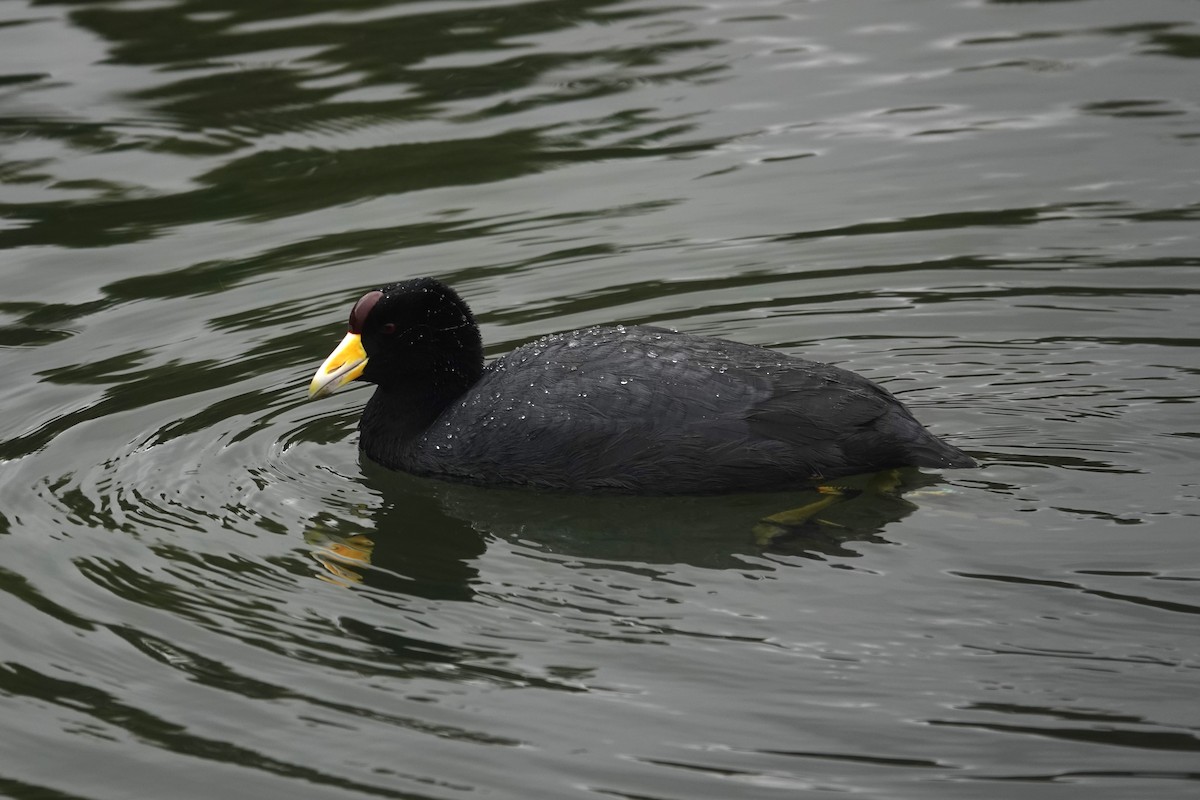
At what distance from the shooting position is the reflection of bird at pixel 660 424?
611 cm

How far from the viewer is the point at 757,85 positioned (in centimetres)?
1144

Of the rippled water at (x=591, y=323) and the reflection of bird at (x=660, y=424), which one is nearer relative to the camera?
the rippled water at (x=591, y=323)

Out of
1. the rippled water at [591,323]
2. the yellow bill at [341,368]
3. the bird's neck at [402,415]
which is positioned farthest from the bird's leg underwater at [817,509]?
the yellow bill at [341,368]

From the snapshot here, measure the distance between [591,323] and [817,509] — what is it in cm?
235

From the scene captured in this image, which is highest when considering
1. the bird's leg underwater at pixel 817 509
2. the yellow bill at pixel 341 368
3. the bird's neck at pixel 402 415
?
the yellow bill at pixel 341 368

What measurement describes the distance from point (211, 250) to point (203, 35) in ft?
11.9

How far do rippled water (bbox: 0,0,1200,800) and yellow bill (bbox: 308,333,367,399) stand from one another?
0.35 metres

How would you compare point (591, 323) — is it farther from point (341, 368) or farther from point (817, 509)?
point (817, 509)

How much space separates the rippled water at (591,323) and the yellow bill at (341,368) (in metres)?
0.35

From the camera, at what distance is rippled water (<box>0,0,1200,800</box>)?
464 cm

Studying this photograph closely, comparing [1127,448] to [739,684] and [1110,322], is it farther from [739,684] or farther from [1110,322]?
[739,684]

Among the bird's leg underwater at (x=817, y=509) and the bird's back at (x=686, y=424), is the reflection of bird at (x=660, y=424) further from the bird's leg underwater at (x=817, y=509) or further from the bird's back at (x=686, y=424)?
the bird's leg underwater at (x=817, y=509)

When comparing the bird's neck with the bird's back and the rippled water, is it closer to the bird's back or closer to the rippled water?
the rippled water

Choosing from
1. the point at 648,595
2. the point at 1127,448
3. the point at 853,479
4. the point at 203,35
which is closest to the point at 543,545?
the point at 648,595
